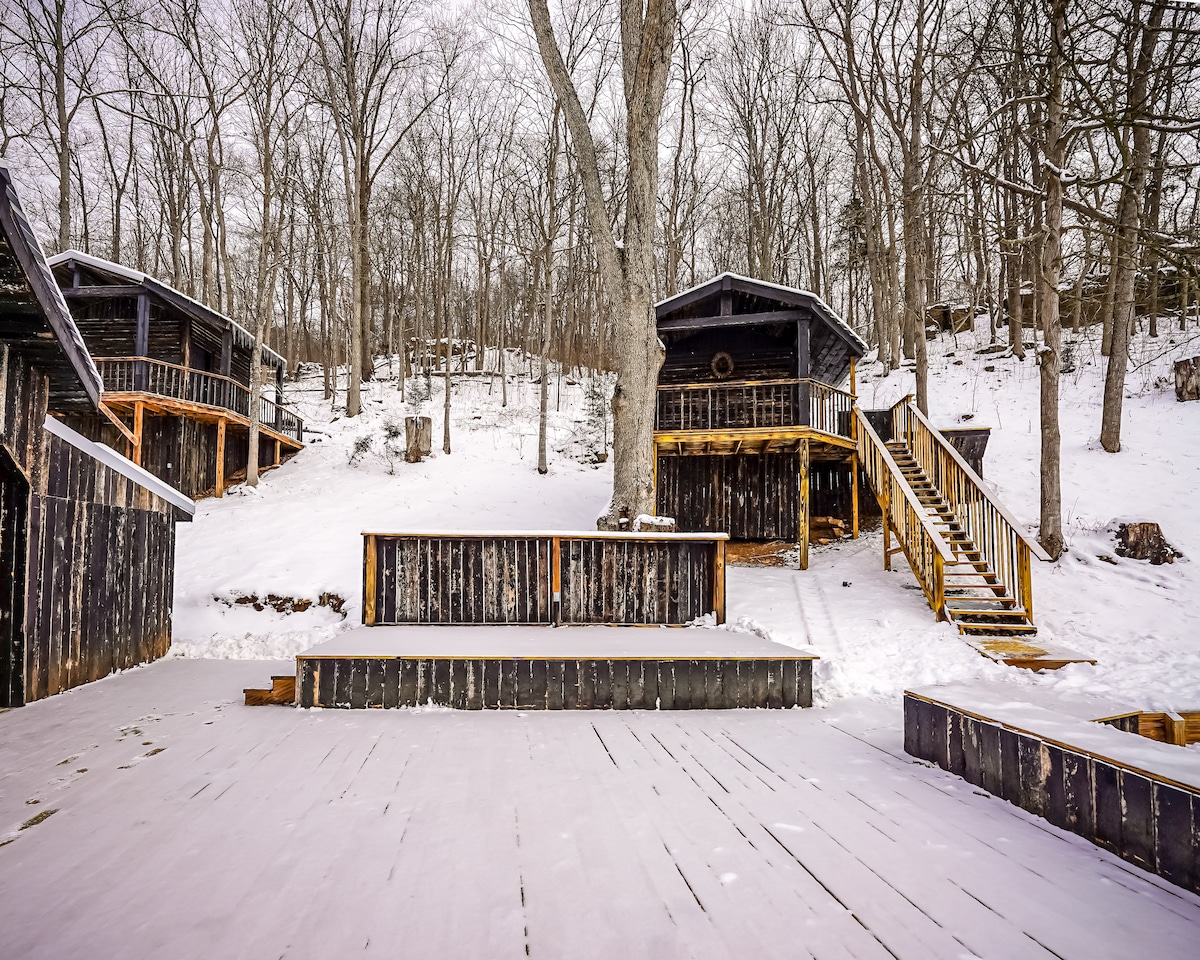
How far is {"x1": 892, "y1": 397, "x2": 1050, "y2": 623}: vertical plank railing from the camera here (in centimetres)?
768

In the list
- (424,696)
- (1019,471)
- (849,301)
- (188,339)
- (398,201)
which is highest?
(398,201)

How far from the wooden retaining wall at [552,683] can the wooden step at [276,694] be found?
19 centimetres

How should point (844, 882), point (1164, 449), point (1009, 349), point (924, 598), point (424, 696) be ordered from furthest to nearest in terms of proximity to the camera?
point (1009, 349) < point (1164, 449) < point (924, 598) < point (424, 696) < point (844, 882)

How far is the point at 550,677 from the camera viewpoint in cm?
507

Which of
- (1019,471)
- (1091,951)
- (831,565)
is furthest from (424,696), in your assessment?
(1019,471)

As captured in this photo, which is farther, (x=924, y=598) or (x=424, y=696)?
(x=924, y=598)

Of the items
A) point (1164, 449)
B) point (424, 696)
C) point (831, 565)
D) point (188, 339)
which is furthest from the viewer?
point (188, 339)

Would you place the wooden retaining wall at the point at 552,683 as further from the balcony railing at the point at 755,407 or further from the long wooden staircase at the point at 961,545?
the balcony railing at the point at 755,407

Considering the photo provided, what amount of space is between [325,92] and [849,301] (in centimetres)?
2135

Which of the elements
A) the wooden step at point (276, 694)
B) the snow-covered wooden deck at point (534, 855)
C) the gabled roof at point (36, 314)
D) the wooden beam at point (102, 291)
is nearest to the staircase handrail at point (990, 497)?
the snow-covered wooden deck at point (534, 855)

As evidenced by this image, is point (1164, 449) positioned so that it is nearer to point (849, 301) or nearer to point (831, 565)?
point (831, 565)

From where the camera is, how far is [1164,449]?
479 inches

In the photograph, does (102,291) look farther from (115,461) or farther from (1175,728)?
(1175,728)

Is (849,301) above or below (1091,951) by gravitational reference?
above
